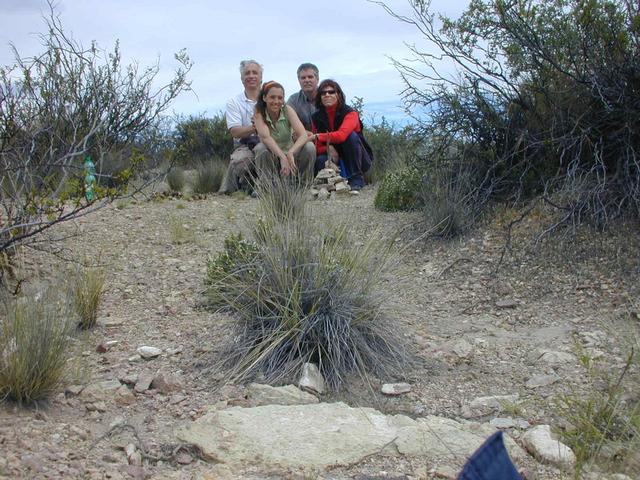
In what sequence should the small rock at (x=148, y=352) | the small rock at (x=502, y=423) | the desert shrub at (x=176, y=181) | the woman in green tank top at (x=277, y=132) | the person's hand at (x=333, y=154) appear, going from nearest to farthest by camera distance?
the small rock at (x=502, y=423) → the small rock at (x=148, y=352) → the woman in green tank top at (x=277, y=132) → the person's hand at (x=333, y=154) → the desert shrub at (x=176, y=181)

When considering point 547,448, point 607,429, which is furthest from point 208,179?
point 607,429

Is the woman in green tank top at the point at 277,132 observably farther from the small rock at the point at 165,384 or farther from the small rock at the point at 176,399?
the small rock at the point at 176,399

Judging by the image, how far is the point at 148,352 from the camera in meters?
3.76

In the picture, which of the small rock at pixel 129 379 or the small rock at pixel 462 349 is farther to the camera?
the small rock at pixel 462 349

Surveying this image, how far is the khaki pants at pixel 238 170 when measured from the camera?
812cm

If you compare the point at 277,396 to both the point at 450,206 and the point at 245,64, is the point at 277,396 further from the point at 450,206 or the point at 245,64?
the point at 245,64

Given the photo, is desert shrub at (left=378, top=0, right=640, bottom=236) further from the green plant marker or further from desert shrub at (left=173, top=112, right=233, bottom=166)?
desert shrub at (left=173, top=112, right=233, bottom=166)

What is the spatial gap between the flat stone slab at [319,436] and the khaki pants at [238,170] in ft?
16.2

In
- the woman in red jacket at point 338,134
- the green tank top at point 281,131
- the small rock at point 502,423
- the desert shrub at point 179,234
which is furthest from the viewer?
the woman in red jacket at point 338,134

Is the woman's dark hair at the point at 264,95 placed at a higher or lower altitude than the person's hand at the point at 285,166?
higher

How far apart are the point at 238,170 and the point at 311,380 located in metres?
5.21

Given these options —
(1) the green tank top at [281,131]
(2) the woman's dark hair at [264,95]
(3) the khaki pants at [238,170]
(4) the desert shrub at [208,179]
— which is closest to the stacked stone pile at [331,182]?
(3) the khaki pants at [238,170]

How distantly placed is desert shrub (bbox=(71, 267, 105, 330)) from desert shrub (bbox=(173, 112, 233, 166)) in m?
7.57

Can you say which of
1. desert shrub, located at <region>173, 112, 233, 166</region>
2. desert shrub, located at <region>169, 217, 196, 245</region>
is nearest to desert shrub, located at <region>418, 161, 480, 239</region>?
desert shrub, located at <region>169, 217, 196, 245</region>
